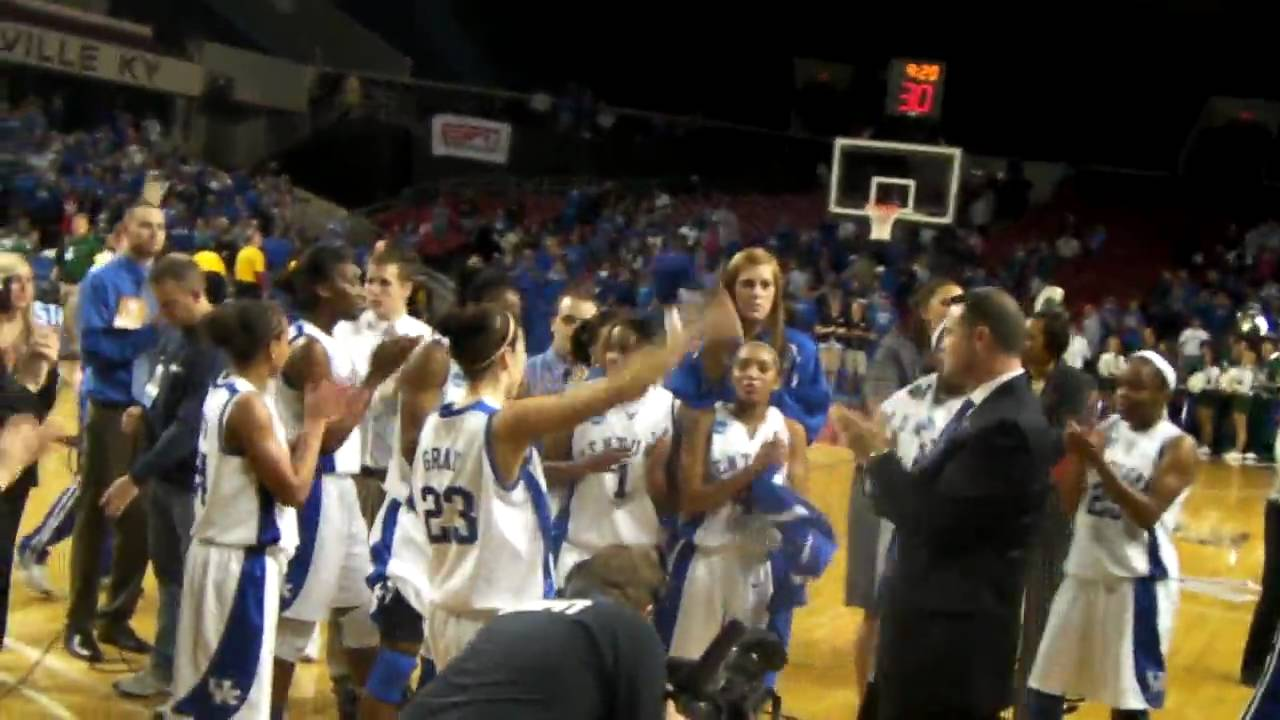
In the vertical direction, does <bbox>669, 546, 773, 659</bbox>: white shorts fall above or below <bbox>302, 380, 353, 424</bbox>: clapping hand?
below

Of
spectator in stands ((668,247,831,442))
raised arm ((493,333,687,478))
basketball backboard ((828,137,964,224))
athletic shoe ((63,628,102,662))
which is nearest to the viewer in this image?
raised arm ((493,333,687,478))

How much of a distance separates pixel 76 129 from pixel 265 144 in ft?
9.83

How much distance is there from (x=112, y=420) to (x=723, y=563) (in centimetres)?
275

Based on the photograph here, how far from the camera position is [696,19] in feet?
82.7

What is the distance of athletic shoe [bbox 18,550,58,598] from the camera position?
7082 mm

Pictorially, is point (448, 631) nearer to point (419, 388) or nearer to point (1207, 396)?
point (419, 388)

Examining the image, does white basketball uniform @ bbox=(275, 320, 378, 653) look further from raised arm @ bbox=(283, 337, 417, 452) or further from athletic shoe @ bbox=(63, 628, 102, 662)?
athletic shoe @ bbox=(63, 628, 102, 662)

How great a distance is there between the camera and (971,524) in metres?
3.73

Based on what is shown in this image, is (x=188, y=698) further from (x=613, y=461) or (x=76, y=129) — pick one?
(x=76, y=129)

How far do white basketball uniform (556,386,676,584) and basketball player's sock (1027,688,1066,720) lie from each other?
1.40m

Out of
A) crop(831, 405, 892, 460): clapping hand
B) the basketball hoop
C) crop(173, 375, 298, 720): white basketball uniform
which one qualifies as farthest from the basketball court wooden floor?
the basketball hoop

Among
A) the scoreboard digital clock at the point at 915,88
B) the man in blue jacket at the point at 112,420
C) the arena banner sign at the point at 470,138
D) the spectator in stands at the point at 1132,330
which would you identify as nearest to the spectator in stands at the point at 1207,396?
the spectator in stands at the point at 1132,330

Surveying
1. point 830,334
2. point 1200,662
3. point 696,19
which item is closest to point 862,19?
point 696,19

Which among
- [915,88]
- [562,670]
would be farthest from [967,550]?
[915,88]
